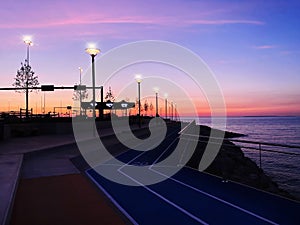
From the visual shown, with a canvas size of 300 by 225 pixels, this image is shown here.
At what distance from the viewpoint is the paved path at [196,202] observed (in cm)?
612

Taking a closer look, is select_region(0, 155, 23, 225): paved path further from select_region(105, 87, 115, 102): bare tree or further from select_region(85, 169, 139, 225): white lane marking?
select_region(105, 87, 115, 102): bare tree

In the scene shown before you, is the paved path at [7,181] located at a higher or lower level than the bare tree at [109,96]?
lower

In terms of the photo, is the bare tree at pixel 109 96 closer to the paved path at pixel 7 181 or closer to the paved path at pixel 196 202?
the paved path at pixel 7 181

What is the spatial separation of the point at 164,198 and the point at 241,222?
7.60 feet

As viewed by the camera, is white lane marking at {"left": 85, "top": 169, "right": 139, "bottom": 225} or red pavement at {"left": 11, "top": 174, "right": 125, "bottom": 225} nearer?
red pavement at {"left": 11, "top": 174, "right": 125, "bottom": 225}

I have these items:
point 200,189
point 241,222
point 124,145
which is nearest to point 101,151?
point 124,145

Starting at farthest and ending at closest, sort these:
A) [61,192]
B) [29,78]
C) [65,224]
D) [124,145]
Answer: [29,78], [124,145], [61,192], [65,224]

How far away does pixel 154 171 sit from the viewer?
1147 cm

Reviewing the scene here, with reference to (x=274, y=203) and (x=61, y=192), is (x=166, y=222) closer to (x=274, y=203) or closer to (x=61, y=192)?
(x=274, y=203)

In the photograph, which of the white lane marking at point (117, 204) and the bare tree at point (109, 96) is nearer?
the white lane marking at point (117, 204)

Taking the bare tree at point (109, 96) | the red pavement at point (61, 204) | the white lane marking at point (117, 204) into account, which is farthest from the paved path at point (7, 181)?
the bare tree at point (109, 96)

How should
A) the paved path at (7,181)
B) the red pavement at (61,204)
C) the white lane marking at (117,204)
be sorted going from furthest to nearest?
the white lane marking at (117,204) → the red pavement at (61,204) → the paved path at (7,181)

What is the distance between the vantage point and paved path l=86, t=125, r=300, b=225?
6121mm

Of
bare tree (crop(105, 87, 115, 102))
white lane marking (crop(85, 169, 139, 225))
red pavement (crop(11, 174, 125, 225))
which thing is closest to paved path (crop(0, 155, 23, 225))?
red pavement (crop(11, 174, 125, 225))
